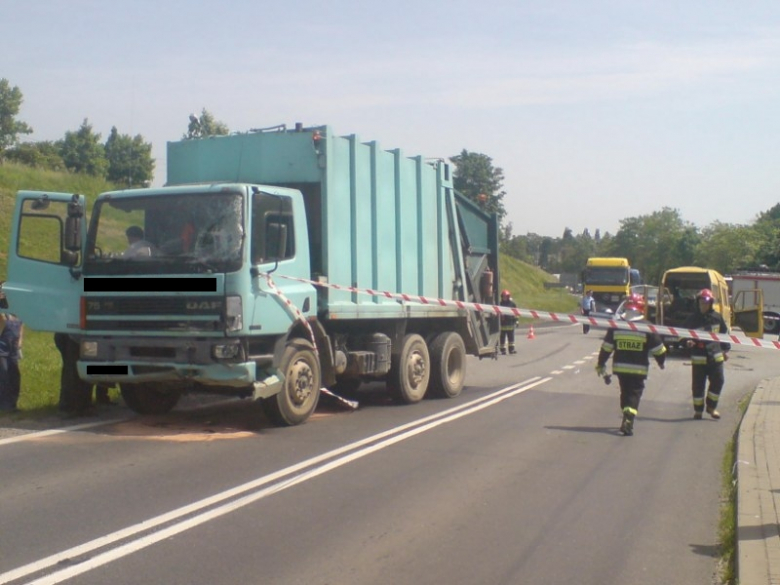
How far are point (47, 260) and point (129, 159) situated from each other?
46380mm

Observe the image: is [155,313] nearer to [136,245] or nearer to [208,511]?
[136,245]

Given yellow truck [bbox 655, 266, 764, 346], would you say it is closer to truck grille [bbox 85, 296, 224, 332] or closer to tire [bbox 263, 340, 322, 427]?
tire [bbox 263, 340, 322, 427]

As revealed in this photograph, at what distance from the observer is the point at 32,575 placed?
5.51 meters

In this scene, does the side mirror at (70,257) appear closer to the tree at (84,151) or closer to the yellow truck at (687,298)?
the yellow truck at (687,298)

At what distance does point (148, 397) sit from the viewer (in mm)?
11797

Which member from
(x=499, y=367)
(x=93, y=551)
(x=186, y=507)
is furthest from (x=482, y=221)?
(x=93, y=551)

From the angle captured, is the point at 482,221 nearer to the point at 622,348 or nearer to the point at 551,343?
the point at 622,348

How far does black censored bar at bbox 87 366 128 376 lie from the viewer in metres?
10.4

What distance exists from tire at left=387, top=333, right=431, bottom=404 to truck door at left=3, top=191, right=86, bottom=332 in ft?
15.2

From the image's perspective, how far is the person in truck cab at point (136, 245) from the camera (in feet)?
34.0

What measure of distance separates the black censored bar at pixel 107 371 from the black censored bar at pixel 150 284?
82 centimetres

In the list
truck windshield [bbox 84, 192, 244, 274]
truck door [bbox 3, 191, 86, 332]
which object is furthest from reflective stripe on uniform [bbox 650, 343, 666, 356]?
truck door [bbox 3, 191, 86, 332]

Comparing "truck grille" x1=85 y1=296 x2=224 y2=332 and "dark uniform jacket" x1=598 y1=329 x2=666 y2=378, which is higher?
"truck grille" x1=85 y1=296 x2=224 y2=332

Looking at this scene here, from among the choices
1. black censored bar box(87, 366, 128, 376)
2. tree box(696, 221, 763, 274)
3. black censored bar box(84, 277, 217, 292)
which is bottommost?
black censored bar box(87, 366, 128, 376)
